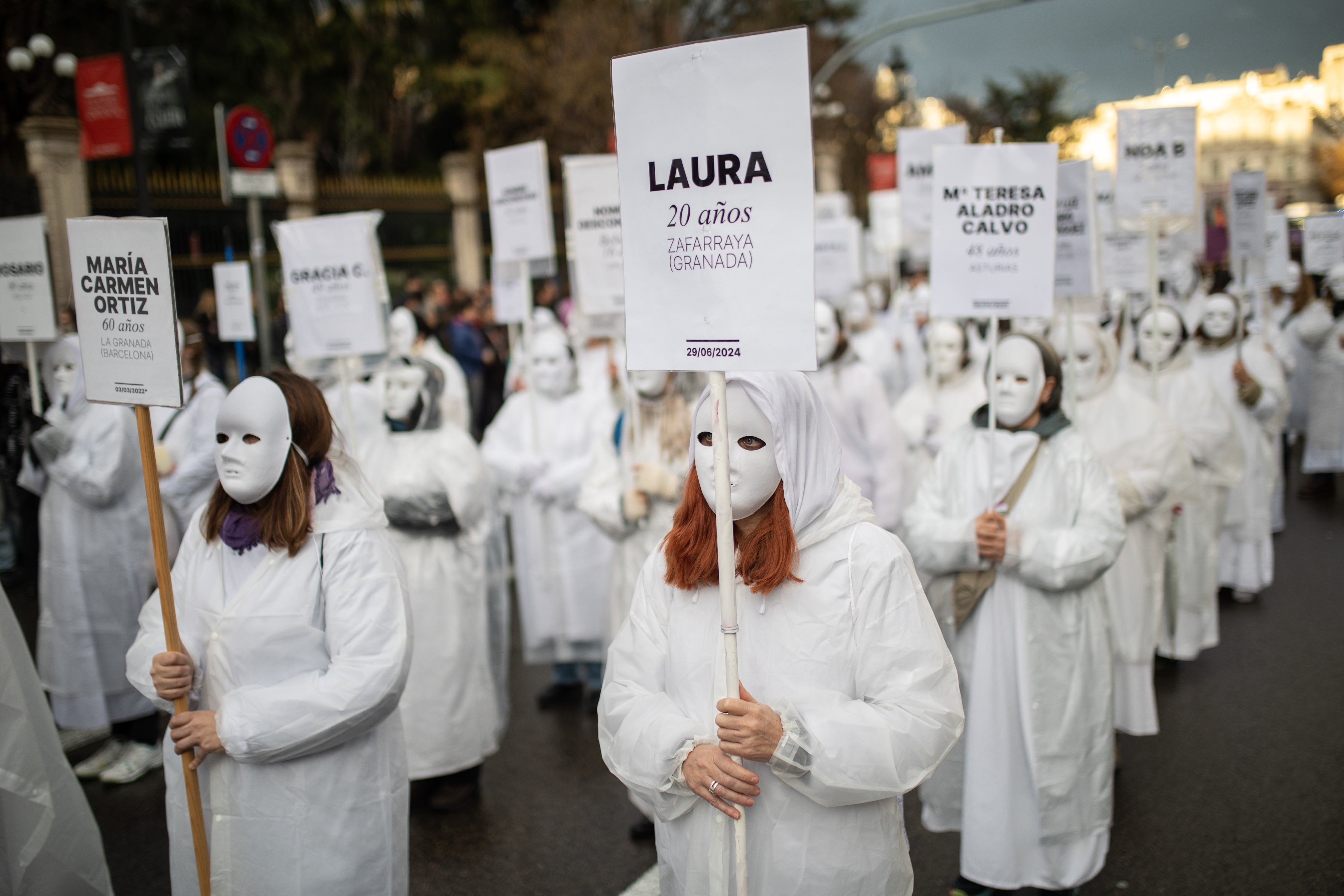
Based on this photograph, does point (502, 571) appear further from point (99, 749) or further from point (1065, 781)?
point (1065, 781)

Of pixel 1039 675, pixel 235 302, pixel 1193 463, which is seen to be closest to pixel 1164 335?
pixel 1193 463

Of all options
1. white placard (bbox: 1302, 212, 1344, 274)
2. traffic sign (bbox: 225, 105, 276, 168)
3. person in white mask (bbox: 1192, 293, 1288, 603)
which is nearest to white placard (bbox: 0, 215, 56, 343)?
traffic sign (bbox: 225, 105, 276, 168)

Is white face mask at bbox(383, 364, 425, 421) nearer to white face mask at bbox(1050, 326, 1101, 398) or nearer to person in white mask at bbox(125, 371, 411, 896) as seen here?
person in white mask at bbox(125, 371, 411, 896)

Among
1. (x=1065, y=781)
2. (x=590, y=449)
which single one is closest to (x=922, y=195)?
(x=590, y=449)

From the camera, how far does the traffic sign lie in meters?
11.7

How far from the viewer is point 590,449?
6465 millimetres

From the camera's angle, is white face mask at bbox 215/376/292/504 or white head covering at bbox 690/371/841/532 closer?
white head covering at bbox 690/371/841/532

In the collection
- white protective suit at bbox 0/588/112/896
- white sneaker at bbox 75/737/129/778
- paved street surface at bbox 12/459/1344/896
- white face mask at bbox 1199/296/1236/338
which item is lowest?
paved street surface at bbox 12/459/1344/896

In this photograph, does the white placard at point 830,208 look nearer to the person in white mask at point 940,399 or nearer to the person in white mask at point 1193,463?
the person in white mask at point 940,399

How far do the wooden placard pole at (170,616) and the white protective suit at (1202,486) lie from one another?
5222 mm

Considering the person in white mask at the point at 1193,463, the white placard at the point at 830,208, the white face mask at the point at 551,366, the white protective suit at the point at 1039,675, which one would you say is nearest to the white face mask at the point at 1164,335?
the person in white mask at the point at 1193,463

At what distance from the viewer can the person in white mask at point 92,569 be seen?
514 cm

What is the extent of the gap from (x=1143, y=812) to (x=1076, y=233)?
3.04 meters

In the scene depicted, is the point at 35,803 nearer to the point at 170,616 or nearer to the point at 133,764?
the point at 170,616
